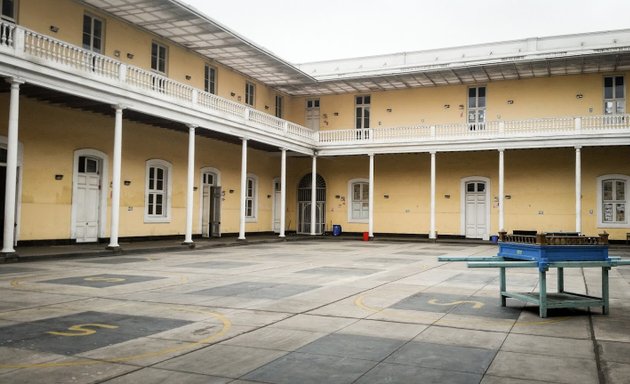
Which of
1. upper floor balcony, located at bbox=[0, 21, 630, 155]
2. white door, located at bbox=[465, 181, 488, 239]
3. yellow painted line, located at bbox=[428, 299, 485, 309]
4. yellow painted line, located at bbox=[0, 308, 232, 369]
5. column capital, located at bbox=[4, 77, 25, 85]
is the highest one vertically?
upper floor balcony, located at bbox=[0, 21, 630, 155]

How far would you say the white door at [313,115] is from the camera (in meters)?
32.8

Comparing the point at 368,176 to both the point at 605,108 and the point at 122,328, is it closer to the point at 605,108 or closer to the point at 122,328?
the point at 605,108

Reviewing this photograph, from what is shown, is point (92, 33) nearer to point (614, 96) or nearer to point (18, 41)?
point (18, 41)

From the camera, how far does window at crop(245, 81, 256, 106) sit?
92.7ft

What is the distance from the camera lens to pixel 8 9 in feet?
53.1

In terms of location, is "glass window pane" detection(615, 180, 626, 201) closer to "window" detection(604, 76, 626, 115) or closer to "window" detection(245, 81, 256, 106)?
"window" detection(604, 76, 626, 115)

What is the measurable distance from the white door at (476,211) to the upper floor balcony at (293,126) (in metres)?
3.19

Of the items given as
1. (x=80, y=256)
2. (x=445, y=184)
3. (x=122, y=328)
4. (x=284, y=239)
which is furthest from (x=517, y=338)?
(x=445, y=184)

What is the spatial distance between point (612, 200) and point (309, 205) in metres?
16.3

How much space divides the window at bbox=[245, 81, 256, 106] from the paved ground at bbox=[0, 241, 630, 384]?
18301 mm

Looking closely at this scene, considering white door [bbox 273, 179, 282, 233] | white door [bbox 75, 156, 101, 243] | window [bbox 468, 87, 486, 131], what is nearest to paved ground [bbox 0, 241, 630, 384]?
white door [bbox 75, 156, 101, 243]

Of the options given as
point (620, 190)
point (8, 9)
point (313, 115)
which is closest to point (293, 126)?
point (313, 115)

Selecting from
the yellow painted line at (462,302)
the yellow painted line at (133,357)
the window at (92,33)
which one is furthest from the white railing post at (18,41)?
the yellow painted line at (462,302)

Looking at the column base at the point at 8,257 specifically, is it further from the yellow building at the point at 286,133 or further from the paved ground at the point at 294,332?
the paved ground at the point at 294,332
